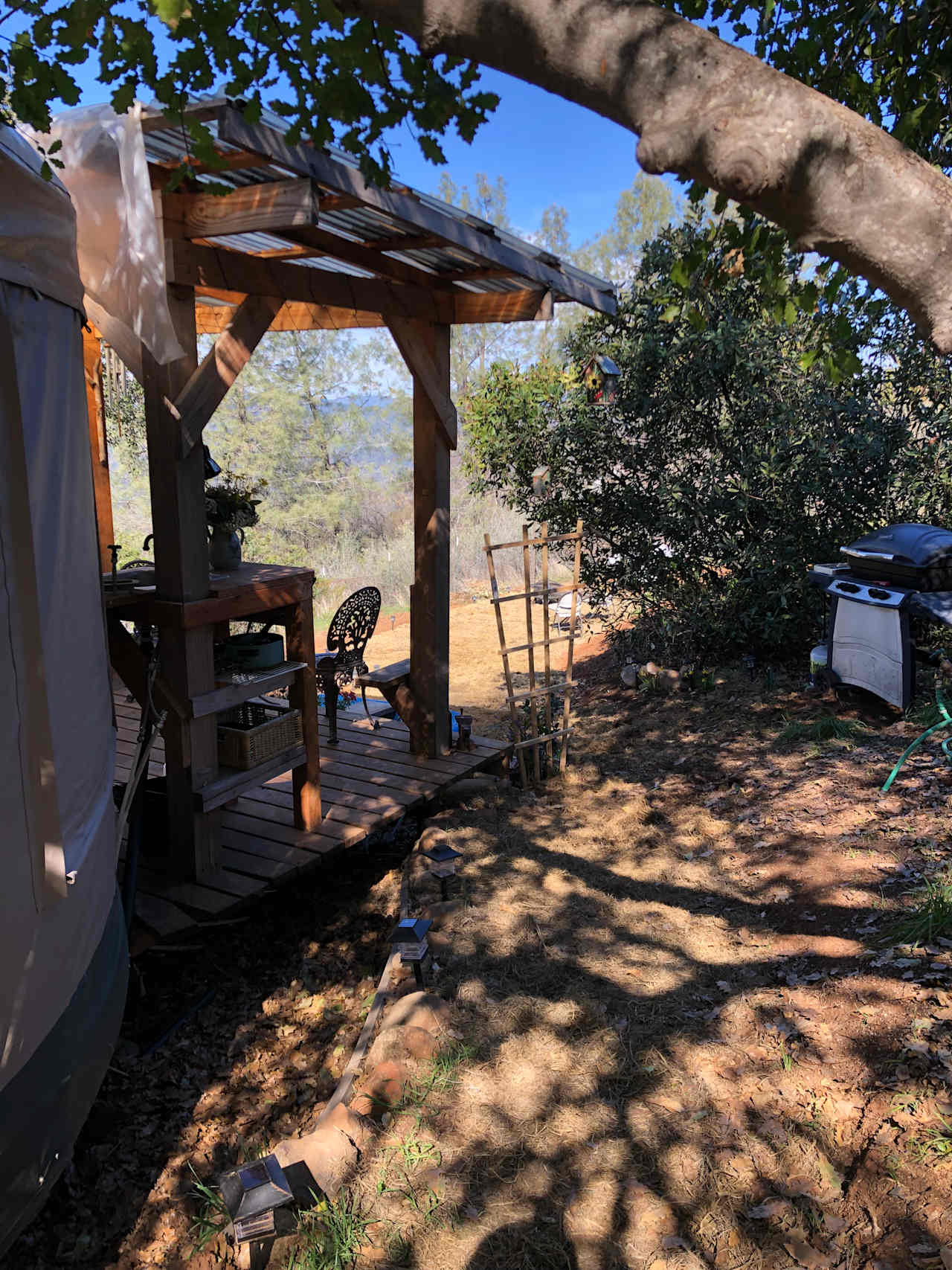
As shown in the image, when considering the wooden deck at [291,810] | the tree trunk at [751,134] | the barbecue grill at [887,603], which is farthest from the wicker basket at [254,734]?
the barbecue grill at [887,603]

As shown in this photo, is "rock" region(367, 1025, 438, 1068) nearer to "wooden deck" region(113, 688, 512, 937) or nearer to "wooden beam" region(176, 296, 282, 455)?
"wooden deck" region(113, 688, 512, 937)

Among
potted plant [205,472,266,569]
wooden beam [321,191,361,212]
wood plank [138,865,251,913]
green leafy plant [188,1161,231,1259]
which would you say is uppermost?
wooden beam [321,191,361,212]

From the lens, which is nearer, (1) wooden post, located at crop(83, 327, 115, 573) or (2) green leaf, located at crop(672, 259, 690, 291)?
(2) green leaf, located at crop(672, 259, 690, 291)

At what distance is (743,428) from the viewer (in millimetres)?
7770

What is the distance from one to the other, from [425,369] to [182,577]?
2.18m

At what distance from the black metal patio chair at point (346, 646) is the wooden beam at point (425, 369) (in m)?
1.83

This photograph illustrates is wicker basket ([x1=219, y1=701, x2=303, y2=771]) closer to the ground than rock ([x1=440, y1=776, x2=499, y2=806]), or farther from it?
farther from it

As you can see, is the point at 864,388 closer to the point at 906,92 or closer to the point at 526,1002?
the point at 906,92

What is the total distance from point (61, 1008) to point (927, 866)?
141 inches

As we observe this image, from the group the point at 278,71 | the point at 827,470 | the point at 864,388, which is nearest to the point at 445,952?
A: the point at 278,71

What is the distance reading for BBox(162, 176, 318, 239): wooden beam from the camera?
124 inches

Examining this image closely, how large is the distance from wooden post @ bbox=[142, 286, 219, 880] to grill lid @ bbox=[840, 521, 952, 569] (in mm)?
4396

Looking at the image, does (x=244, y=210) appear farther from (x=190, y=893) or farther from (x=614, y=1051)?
(x=614, y=1051)

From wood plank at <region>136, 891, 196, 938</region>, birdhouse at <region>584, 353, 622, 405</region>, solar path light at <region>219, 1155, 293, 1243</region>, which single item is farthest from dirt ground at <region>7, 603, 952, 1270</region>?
birdhouse at <region>584, 353, 622, 405</region>
